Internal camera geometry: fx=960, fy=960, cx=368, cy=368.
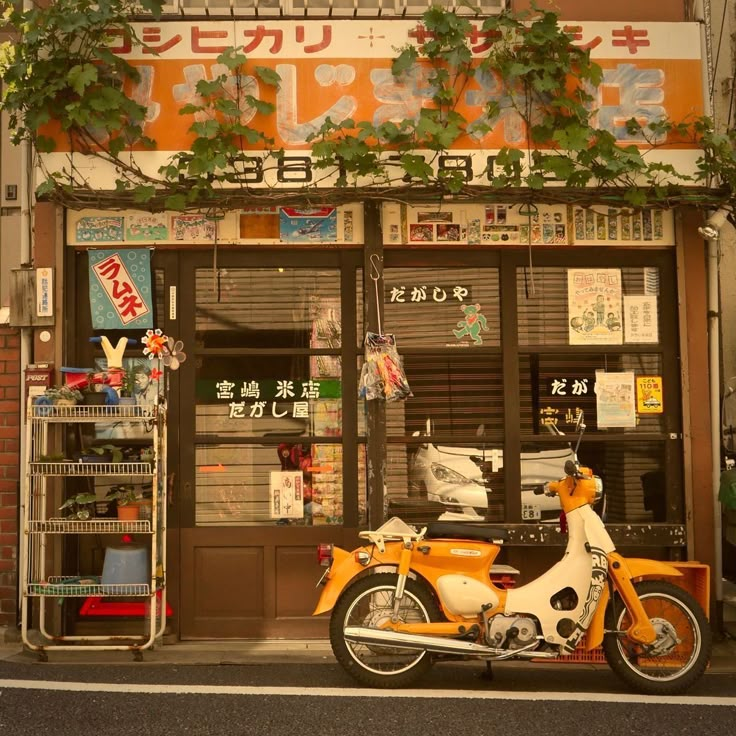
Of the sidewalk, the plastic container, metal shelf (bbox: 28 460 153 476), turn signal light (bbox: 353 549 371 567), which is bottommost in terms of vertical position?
the sidewalk

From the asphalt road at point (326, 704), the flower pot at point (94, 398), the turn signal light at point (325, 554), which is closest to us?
the asphalt road at point (326, 704)

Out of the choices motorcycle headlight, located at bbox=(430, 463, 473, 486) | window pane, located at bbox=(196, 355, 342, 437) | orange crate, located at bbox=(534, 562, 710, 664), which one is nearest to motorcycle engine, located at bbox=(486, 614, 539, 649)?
orange crate, located at bbox=(534, 562, 710, 664)

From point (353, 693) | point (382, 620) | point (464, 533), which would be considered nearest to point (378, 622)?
point (382, 620)

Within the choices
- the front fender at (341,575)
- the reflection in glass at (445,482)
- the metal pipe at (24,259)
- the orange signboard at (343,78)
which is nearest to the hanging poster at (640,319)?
the orange signboard at (343,78)

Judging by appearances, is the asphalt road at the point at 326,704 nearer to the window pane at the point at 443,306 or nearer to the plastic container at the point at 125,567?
the plastic container at the point at 125,567

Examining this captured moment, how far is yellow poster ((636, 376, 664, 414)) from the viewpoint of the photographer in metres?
8.04

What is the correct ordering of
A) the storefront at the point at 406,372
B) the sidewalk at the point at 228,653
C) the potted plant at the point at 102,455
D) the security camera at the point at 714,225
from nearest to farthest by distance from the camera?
the sidewalk at the point at 228,653, the potted plant at the point at 102,455, the security camera at the point at 714,225, the storefront at the point at 406,372

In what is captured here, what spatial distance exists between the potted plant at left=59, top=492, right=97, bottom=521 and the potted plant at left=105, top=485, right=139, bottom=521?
0.16 m

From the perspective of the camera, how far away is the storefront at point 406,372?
7828 millimetres

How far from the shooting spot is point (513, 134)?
777 centimetres

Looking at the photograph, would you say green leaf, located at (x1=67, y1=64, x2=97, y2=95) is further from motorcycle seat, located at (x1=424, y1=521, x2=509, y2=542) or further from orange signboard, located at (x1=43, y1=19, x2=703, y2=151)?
motorcycle seat, located at (x1=424, y1=521, x2=509, y2=542)

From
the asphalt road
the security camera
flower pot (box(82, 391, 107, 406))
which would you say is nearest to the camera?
the asphalt road

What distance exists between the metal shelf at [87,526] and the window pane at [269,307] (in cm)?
168

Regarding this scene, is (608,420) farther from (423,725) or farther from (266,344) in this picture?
(423,725)
